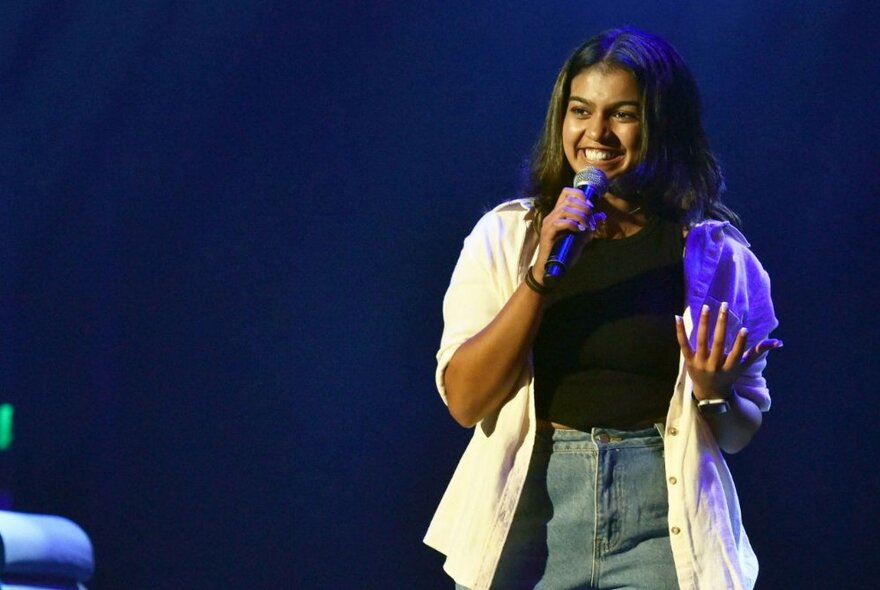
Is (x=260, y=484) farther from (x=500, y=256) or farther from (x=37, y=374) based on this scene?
(x=500, y=256)

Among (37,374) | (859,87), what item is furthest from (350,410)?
(859,87)

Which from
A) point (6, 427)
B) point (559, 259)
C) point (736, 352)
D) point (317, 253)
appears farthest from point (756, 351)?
point (6, 427)

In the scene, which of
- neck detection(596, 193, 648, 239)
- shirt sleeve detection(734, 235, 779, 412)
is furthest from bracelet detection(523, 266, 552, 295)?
shirt sleeve detection(734, 235, 779, 412)

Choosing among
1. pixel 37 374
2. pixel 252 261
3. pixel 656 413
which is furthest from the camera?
pixel 252 261

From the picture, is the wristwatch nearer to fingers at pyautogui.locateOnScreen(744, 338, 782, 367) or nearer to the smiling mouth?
fingers at pyautogui.locateOnScreen(744, 338, 782, 367)

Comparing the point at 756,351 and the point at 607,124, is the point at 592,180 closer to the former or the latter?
the point at 607,124

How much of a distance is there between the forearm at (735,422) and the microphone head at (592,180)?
377mm

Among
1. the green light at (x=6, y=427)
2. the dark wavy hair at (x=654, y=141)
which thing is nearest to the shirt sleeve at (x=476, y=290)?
the dark wavy hair at (x=654, y=141)

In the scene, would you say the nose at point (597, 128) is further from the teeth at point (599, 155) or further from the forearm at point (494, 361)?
the forearm at point (494, 361)

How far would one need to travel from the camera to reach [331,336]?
320 centimetres

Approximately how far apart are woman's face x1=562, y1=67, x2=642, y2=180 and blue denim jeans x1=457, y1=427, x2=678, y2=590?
0.43 metres

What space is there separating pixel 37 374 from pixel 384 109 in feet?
3.70

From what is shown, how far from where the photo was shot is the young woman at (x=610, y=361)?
1709mm

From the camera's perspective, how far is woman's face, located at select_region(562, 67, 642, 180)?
187 cm
